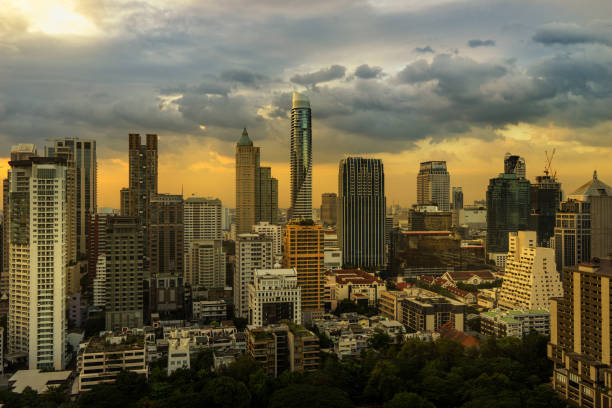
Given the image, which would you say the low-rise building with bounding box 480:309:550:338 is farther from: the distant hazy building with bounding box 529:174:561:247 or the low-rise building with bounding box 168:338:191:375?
the distant hazy building with bounding box 529:174:561:247

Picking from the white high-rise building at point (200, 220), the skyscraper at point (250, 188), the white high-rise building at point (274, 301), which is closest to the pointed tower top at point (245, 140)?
the skyscraper at point (250, 188)

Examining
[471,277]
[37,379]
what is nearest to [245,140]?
[471,277]

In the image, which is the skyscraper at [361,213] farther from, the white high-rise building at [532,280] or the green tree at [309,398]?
the green tree at [309,398]

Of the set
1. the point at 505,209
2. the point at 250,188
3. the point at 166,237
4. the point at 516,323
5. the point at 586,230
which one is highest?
the point at 250,188

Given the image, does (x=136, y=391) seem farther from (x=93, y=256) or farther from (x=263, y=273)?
(x=93, y=256)

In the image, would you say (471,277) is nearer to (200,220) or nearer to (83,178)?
(200,220)

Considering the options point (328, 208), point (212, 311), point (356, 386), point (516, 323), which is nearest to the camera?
point (356, 386)

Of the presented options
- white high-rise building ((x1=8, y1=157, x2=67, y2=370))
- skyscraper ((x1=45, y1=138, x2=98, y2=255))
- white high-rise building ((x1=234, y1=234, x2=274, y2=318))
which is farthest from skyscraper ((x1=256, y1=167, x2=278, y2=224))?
white high-rise building ((x1=8, y1=157, x2=67, y2=370))
